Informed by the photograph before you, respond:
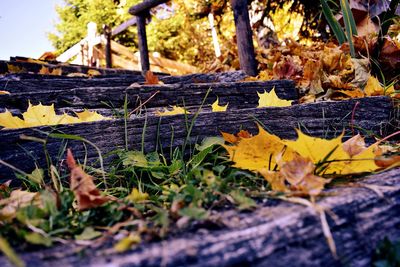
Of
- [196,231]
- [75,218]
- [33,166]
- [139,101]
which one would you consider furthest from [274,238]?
[139,101]

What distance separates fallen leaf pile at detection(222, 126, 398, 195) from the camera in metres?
0.70

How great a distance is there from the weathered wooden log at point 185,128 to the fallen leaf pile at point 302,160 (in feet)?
1.06

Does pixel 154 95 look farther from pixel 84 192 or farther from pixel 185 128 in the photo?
pixel 84 192

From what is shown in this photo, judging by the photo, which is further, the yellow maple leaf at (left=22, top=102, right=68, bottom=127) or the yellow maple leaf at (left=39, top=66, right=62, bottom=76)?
the yellow maple leaf at (left=39, top=66, right=62, bottom=76)

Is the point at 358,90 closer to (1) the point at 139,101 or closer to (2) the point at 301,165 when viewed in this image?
(1) the point at 139,101

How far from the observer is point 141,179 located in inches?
42.3

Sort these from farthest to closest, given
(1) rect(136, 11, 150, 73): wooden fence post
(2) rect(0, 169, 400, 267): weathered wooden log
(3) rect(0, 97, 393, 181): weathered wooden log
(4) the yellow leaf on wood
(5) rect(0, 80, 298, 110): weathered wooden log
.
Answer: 1. (1) rect(136, 11, 150, 73): wooden fence post
2. (4) the yellow leaf on wood
3. (5) rect(0, 80, 298, 110): weathered wooden log
4. (3) rect(0, 97, 393, 181): weathered wooden log
5. (2) rect(0, 169, 400, 267): weathered wooden log

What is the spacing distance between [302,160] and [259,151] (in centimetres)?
12

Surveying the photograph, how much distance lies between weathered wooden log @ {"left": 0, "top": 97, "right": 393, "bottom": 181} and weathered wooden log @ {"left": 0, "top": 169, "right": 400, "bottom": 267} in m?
0.53

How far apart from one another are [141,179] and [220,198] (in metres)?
0.43

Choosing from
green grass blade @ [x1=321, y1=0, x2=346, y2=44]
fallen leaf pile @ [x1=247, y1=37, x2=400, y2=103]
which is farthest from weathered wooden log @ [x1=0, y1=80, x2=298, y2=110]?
green grass blade @ [x1=321, y1=0, x2=346, y2=44]

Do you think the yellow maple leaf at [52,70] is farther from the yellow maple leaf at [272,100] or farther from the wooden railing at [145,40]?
the yellow maple leaf at [272,100]

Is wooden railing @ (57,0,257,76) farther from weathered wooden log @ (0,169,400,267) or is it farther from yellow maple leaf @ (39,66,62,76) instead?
weathered wooden log @ (0,169,400,267)

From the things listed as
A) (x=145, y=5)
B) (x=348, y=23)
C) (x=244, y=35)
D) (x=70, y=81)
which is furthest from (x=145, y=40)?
(x=348, y=23)
